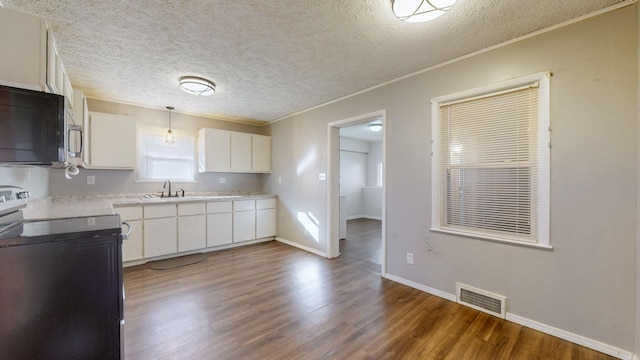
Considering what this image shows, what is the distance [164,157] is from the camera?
437 centimetres

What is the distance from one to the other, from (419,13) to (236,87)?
2.30 meters

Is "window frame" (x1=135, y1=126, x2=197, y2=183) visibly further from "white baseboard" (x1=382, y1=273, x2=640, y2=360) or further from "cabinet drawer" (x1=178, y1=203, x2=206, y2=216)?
"white baseboard" (x1=382, y1=273, x2=640, y2=360)

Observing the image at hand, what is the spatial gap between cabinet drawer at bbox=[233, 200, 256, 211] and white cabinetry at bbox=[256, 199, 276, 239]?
97mm

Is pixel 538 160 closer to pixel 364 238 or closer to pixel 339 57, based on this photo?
pixel 339 57

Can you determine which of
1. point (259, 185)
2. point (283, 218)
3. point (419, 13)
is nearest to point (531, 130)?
point (419, 13)

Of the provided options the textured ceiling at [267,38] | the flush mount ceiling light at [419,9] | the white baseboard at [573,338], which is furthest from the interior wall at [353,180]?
the flush mount ceiling light at [419,9]

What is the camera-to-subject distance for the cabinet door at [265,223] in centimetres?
473

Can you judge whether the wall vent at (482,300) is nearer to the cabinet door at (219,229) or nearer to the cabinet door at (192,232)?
the cabinet door at (219,229)

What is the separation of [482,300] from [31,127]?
3325 millimetres

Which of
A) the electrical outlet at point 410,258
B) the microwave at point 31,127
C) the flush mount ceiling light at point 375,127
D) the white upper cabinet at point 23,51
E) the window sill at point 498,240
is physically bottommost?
the electrical outlet at point 410,258

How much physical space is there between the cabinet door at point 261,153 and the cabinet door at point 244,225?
35.9 inches

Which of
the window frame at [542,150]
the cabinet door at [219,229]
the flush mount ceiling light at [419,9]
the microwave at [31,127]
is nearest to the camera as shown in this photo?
the microwave at [31,127]

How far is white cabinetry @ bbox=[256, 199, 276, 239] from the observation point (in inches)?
187

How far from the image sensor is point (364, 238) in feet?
17.2
